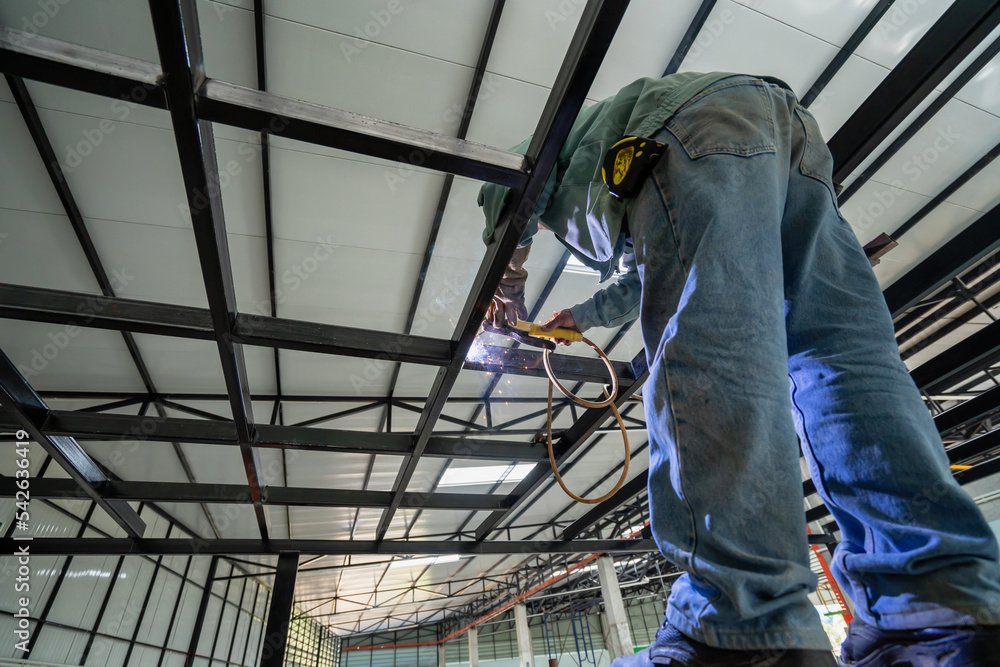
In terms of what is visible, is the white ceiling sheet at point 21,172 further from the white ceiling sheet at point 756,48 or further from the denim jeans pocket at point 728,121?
the white ceiling sheet at point 756,48

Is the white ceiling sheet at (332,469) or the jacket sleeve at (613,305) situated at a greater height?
the white ceiling sheet at (332,469)

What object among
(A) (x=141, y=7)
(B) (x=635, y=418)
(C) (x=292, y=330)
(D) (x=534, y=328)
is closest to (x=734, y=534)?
(D) (x=534, y=328)

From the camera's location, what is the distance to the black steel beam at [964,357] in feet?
10.4

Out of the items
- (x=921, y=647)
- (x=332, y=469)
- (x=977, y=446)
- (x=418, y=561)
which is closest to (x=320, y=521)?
(x=332, y=469)

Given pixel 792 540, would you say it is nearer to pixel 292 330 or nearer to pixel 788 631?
pixel 788 631

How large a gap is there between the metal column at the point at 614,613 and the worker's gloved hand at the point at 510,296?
36.0ft

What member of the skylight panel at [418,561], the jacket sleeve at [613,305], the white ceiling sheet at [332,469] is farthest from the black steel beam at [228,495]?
the skylight panel at [418,561]

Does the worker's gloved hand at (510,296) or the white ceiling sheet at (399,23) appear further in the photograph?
the white ceiling sheet at (399,23)

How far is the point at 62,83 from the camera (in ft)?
4.73

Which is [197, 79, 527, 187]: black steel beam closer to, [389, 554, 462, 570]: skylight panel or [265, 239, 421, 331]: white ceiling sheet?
[265, 239, 421, 331]: white ceiling sheet

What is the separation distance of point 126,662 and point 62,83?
1068 cm

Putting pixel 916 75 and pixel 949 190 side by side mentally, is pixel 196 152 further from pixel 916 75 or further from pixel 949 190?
pixel 949 190

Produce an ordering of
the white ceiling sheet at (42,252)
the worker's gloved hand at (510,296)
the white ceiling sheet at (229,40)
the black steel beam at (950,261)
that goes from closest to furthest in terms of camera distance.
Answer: the worker's gloved hand at (510,296) → the white ceiling sheet at (229,40) → the black steel beam at (950,261) → the white ceiling sheet at (42,252)

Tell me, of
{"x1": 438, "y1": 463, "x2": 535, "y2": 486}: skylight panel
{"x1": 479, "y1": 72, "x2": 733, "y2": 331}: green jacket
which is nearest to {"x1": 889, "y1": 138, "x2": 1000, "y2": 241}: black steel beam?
{"x1": 479, "y1": 72, "x2": 733, "y2": 331}: green jacket
